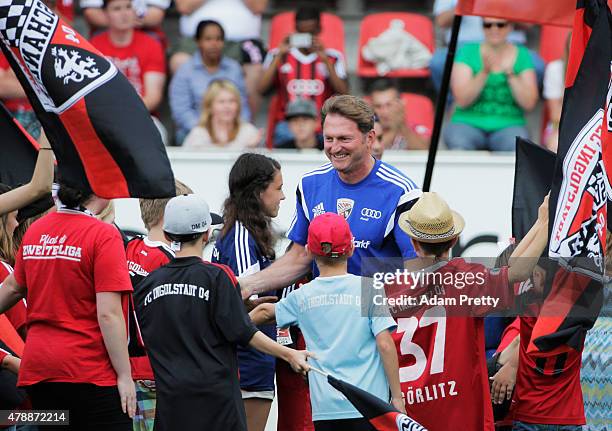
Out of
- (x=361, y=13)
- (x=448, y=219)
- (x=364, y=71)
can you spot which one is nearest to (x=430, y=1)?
(x=361, y=13)

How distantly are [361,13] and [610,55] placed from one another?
7.42m

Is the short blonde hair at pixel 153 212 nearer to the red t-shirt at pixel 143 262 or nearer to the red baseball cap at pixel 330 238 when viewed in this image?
the red t-shirt at pixel 143 262

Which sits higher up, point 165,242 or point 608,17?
point 608,17

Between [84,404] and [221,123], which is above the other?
[84,404]

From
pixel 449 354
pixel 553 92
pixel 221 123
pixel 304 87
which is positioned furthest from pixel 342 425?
pixel 553 92

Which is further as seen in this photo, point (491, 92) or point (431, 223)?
point (491, 92)

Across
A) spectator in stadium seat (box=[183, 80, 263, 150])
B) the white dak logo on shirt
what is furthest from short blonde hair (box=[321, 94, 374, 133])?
spectator in stadium seat (box=[183, 80, 263, 150])

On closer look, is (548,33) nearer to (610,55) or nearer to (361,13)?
(361,13)

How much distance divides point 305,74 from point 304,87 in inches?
4.6

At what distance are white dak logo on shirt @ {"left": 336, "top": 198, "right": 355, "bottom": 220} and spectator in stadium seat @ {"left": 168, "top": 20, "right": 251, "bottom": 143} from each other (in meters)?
5.25

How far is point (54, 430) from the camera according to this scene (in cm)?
553

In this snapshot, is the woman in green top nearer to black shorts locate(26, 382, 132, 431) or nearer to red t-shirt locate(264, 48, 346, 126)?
red t-shirt locate(264, 48, 346, 126)

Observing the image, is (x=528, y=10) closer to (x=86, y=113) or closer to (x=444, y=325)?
(x=444, y=325)

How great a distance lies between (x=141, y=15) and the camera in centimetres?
1173
